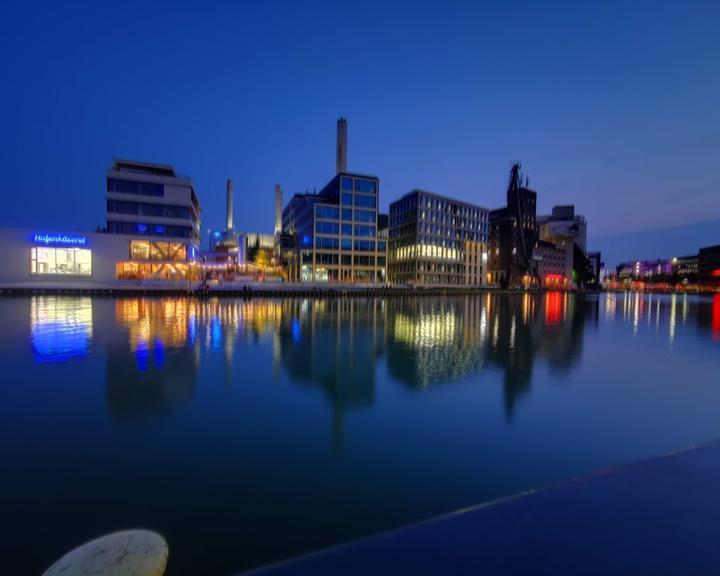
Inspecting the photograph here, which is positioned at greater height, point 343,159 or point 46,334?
point 343,159

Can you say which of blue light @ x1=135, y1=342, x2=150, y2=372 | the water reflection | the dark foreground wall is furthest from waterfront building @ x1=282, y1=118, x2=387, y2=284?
the dark foreground wall

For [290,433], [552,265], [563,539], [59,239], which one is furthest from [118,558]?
[552,265]

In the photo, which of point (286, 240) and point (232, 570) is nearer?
point (232, 570)

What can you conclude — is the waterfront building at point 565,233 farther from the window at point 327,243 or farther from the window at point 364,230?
the window at point 327,243

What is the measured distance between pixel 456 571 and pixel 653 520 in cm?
220

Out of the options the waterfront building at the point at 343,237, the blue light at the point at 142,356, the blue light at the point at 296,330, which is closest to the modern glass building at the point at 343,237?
the waterfront building at the point at 343,237

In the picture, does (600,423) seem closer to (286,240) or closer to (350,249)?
(350,249)

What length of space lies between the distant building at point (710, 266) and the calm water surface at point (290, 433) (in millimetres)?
201253

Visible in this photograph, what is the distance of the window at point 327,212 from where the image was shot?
90.5 m

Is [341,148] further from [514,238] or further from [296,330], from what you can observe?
[296,330]

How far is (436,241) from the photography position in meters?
109

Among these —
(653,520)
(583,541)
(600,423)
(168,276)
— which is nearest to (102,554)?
(583,541)

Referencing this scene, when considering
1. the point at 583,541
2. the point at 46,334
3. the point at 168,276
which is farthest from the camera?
the point at 168,276

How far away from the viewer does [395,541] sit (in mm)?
3449
